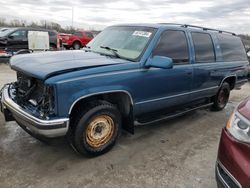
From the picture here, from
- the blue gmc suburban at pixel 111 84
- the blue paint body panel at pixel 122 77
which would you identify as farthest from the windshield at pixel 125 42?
the blue paint body panel at pixel 122 77

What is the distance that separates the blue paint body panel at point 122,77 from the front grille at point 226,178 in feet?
5.56

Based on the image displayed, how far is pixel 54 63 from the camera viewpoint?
3605mm

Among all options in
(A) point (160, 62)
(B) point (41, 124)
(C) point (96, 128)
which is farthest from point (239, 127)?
(B) point (41, 124)

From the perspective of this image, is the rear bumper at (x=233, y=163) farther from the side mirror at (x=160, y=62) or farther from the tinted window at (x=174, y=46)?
the tinted window at (x=174, y=46)

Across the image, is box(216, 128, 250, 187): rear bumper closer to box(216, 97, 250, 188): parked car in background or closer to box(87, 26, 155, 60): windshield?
box(216, 97, 250, 188): parked car in background

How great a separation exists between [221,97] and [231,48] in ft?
3.77

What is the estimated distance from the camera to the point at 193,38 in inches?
202

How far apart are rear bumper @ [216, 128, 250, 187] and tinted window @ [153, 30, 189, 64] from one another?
2.11 meters

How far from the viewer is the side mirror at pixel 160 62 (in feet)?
12.7

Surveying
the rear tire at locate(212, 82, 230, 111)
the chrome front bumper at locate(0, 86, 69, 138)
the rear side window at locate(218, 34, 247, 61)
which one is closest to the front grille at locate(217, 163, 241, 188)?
the chrome front bumper at locate(0, 86, 69, 138)

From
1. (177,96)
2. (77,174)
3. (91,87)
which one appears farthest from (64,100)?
(177,96)

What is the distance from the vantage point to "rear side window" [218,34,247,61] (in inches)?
239

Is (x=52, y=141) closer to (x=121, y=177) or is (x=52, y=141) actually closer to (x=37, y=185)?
(x=37, y=185)

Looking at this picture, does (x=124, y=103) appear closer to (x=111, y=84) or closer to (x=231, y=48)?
(x=111, y=84)
